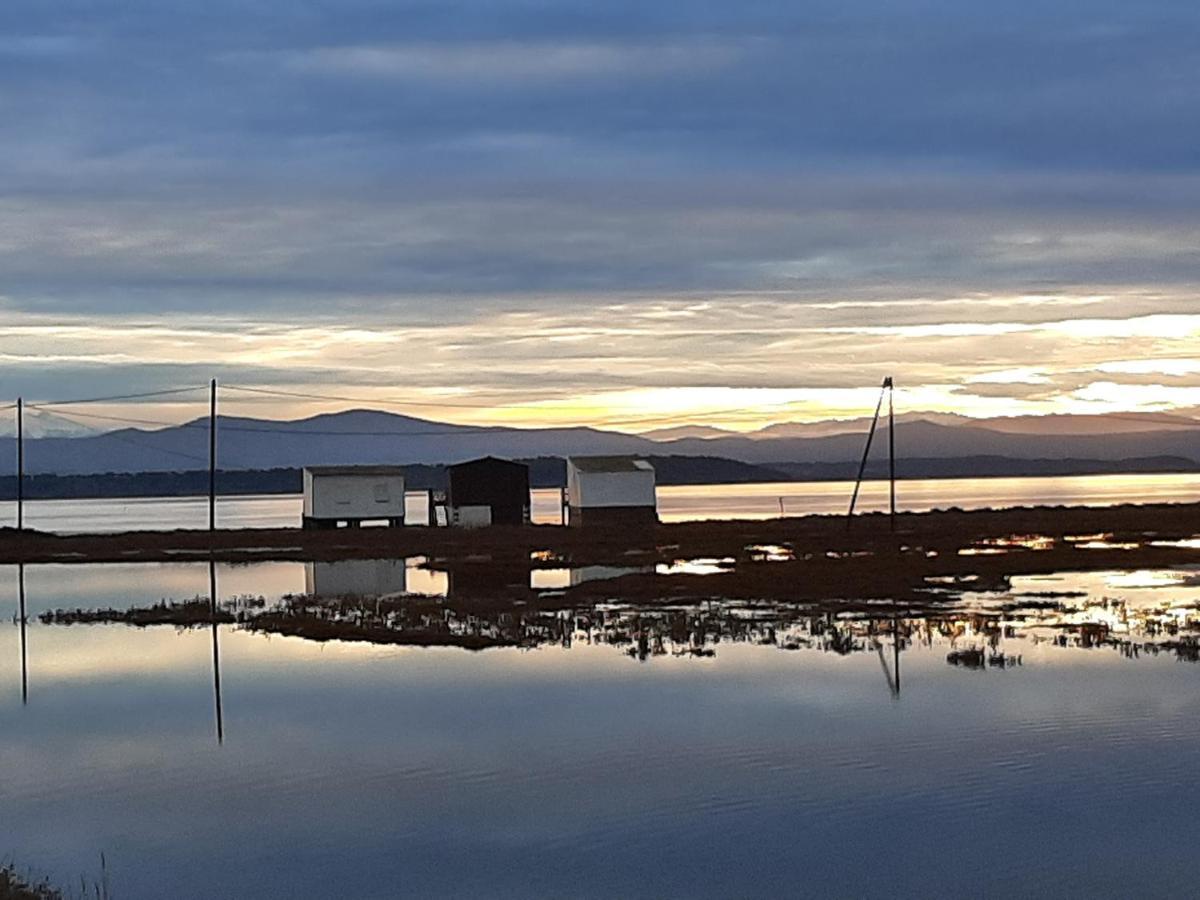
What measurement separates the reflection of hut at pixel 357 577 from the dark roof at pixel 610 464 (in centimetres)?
2304

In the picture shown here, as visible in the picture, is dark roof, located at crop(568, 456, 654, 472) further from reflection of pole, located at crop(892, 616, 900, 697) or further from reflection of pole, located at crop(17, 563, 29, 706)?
reflection of pole, located at crop(892, 616, 900, 697)

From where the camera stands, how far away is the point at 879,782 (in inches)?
624

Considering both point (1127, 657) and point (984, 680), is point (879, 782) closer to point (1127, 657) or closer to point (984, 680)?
point (984, 680)

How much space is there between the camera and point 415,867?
1315 centimetres

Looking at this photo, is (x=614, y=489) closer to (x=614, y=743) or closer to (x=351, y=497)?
(x=351, y=497)

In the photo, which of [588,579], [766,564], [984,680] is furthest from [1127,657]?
[766,564]

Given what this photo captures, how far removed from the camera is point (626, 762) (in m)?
17.3

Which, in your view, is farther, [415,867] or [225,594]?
[225,594]

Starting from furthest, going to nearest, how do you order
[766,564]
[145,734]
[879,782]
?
[766,564], [145,734], [879,782]

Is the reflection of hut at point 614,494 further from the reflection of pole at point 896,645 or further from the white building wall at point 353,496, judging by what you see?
the reflection of pole at point 896,645

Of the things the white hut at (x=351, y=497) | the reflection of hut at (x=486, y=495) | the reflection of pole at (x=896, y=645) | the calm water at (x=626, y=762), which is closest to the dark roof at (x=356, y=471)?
the white hut at (x=351, y=497)

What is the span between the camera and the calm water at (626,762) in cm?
1296

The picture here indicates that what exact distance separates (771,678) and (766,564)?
82.9 feet

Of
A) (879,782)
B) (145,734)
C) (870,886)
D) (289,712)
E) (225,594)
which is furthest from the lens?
(225,594)
